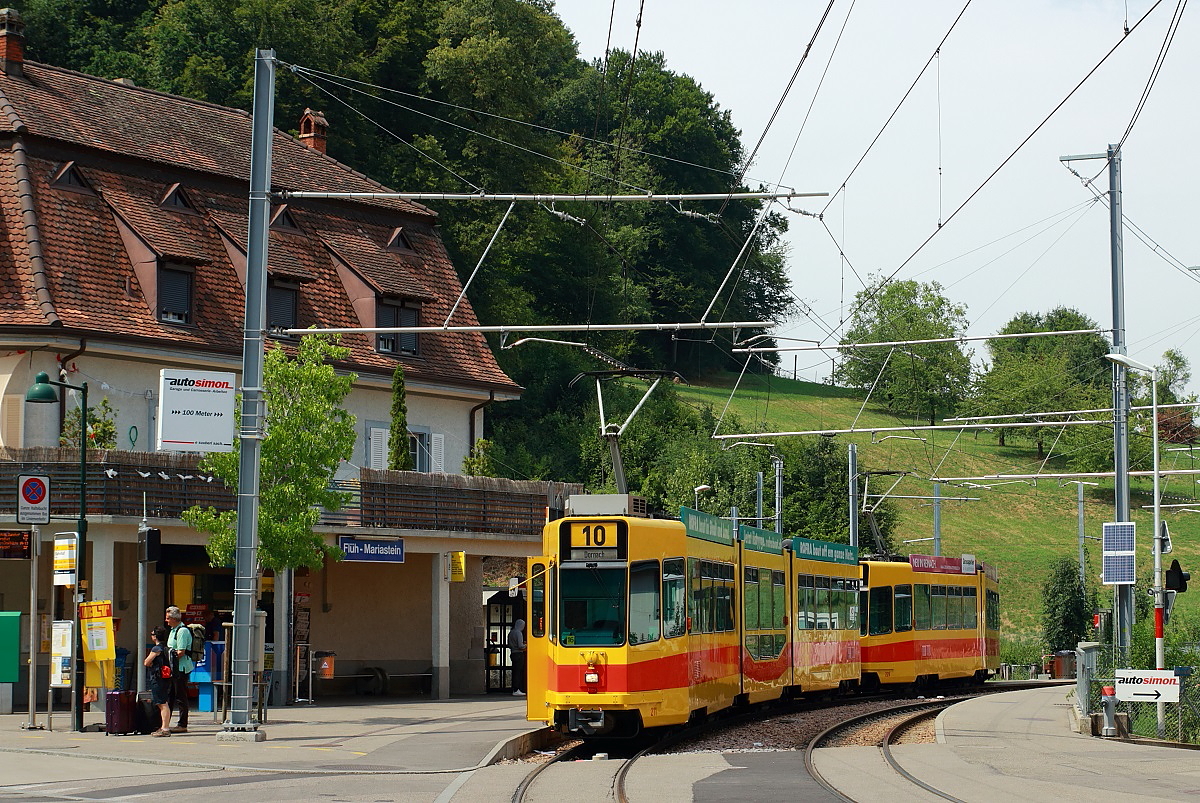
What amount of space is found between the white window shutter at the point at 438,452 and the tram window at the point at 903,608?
11.3 meters

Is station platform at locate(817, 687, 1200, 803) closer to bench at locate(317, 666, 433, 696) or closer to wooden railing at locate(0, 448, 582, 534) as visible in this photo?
wooden railing at locate(0, 448, 582, 534)

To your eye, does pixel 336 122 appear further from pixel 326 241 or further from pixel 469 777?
pixel 469 777

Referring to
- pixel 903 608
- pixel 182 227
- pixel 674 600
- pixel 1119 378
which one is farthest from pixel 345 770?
pixel 182 227

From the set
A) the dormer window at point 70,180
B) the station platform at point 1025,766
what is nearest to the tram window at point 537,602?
the station platform at point 1025,766

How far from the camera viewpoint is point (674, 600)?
70.6 ft

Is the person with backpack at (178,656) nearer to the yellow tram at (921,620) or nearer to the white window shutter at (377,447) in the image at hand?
the white window shutter at (377,447)

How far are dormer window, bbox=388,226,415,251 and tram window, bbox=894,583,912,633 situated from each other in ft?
49.8

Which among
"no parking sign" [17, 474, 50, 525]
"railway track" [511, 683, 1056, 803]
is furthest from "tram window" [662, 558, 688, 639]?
"no parking sign" [17, 474, 50, 525]

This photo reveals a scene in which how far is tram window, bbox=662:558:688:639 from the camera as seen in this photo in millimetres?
21234

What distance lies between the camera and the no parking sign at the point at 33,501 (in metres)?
23.8

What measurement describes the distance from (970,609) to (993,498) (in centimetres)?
5986

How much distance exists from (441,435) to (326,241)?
214 inches

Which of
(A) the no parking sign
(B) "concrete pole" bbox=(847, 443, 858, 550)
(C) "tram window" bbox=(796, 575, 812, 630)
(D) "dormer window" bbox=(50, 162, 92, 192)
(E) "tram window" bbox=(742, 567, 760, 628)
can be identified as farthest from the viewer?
(B) "concrete pole" bbox=(847, 443, 858, 550)

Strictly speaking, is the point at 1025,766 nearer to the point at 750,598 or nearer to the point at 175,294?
the point at 750,598
